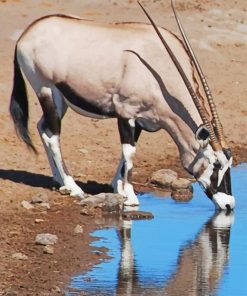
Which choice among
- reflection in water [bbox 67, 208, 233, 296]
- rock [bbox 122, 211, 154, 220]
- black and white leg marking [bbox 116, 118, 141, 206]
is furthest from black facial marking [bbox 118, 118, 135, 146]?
reflection in water [bbox 67, 208, 233, 296]

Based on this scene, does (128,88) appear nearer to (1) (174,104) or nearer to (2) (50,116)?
(1) (174,104)

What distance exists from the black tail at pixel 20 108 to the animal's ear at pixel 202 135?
1.79m

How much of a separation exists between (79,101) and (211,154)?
125cm

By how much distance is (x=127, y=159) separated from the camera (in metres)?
11.6

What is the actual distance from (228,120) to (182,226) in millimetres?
5500

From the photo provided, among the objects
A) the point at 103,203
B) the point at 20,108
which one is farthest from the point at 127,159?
the point at 20,108

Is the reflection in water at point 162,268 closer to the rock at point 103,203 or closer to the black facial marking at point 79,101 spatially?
the rock at point 103,203

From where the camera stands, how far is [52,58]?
38.4 ft

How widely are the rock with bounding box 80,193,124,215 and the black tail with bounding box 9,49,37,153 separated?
1250 millimetres

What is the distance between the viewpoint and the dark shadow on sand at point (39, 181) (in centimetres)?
1216

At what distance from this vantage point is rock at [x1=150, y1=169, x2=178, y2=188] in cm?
1237

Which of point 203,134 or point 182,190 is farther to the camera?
point 182,190

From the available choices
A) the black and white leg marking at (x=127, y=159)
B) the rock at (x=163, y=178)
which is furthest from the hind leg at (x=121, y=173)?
the rock at (x=163, y=178)

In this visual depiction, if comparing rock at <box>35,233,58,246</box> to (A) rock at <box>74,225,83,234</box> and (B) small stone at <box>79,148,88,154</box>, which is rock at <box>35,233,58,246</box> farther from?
(B) small stone at <box>79,148,88,154</box>
